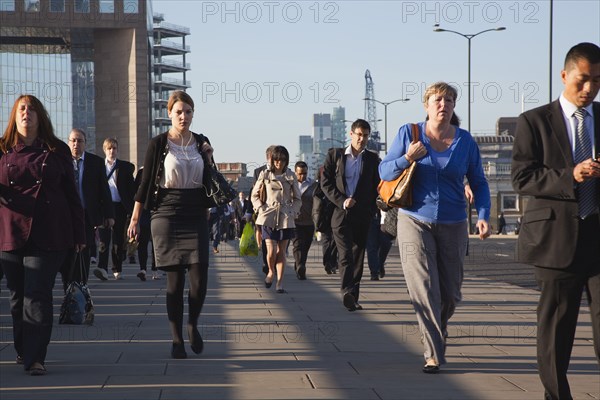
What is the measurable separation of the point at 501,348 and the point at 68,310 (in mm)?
3592

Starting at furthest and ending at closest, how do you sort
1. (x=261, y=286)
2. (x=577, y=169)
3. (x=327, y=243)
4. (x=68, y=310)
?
(x=327, y=243) < (x=261, y=286) < (x=68, y=310) < (x=577, y=169)

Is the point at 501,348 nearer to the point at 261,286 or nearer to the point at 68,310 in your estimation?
the point at 68,310

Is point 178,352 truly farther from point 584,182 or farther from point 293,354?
point 584,182

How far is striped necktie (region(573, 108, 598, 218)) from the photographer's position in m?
5.60

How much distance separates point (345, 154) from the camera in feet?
41.2

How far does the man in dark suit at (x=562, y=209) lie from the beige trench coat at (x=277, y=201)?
876cm

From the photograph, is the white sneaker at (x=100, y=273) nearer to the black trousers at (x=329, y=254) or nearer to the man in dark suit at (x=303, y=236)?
the man in dark suit at (x=303, y=236)

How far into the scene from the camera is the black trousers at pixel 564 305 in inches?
222

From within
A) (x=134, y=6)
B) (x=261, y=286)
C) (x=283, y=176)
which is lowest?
(x=261, y=286)

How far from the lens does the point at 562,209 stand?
564 centimetres

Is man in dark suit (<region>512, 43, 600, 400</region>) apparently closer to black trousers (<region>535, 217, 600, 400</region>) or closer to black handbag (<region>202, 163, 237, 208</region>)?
black trousers (<region>535, 217, 600, 400</region>)

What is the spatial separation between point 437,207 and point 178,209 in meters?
1.81

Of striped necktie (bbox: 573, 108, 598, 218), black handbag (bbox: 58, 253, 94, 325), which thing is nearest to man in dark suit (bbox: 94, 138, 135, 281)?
black handbag (bbox: 58, 253, 94, 325)

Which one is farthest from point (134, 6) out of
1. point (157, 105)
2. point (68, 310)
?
point (68, 310)
